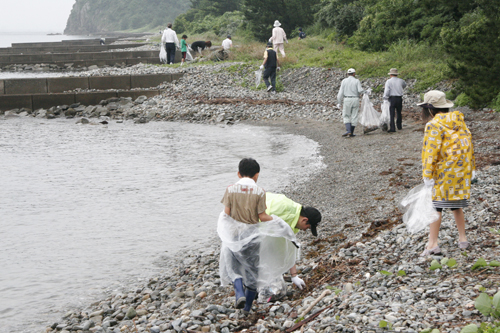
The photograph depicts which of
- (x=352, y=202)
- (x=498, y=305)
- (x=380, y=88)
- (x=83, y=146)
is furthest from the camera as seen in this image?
(x=380, y=88)

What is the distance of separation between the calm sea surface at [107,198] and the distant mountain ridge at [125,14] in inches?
4327

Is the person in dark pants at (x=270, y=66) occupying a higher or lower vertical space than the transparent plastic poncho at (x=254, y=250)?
higher

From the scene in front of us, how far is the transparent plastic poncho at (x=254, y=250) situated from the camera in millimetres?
4859

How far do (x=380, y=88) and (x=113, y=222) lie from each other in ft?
42.4

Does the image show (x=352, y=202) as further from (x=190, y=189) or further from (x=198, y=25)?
(x=198, y=25)

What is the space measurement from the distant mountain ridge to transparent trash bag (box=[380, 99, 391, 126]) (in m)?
114

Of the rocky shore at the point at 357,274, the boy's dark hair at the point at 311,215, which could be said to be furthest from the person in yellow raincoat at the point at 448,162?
the boy's dark hair at the point at 311,215

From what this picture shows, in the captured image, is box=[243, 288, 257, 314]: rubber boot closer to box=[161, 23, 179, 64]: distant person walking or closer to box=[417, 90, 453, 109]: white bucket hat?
box=[417, 90, 453, 109]: white bucket hat

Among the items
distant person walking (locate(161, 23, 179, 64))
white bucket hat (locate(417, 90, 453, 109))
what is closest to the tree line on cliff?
distant person walking (locate(161, 23, 179, 64))

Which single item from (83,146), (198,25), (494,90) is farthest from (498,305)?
(198,25)

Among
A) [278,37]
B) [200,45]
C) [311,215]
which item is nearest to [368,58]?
[278,37]

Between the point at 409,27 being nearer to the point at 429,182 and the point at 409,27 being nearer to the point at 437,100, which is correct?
the point at 437,100

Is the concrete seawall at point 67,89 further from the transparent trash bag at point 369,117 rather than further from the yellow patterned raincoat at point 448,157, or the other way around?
the yellow patterned raincoat at point 448,157

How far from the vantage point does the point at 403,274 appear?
16.1 ft
